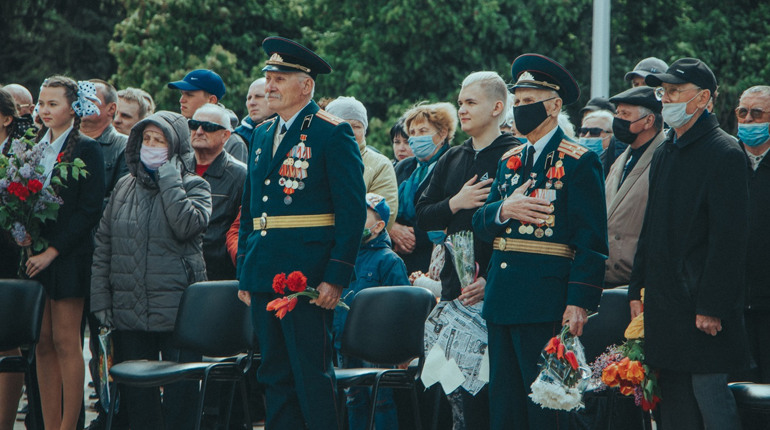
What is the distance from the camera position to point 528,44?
18.1 m

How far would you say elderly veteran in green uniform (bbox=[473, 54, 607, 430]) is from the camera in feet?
15.1

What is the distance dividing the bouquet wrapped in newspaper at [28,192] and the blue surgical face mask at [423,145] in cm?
228

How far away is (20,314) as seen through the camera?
596 cm

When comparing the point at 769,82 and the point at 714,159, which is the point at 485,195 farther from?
the point at 769,82

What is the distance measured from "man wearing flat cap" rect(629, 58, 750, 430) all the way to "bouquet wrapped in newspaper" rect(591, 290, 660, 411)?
0.22 ft

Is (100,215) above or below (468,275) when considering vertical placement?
above

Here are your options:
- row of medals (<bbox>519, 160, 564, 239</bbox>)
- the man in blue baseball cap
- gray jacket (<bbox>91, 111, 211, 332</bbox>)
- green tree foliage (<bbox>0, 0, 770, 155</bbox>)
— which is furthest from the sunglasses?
green tree foliage (<bbox>0, 0, 770, 155</bbox>)

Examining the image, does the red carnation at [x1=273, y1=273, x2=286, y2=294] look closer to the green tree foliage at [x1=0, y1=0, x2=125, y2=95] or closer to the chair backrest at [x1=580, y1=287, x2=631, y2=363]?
the chair backrest at [x1=580, y1=287, x2=631, y2=363]

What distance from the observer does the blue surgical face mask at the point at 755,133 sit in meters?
5.84

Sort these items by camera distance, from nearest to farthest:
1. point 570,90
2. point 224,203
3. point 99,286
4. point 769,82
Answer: point 570,90
point 99,286
point 224,203
point 769,82

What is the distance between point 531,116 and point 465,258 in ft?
3.02

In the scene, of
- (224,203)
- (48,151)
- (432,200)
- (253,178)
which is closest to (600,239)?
(432,200)

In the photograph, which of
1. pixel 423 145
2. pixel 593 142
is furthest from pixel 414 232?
pixel 593 142

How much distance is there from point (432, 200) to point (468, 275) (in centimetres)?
54
